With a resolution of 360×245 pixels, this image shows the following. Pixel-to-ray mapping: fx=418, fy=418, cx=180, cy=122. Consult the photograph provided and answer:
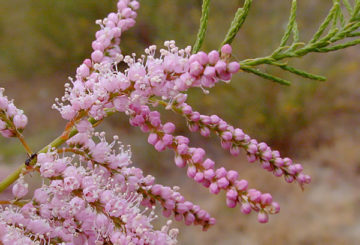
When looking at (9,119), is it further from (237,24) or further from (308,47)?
(308,47)

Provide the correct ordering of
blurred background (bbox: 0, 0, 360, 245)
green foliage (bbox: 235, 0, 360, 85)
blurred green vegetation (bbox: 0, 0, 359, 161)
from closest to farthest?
green foliage (bbox: 235, 0, 360, 85) → blurred background (bbox: 0, 0, 360, 245) → blurred green vegetation (bbox: 0, 0, 359, 161)

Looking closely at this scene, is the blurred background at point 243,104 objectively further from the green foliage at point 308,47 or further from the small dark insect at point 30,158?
the green foliage at point 308,47

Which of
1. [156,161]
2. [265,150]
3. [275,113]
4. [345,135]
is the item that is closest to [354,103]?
[345,135]

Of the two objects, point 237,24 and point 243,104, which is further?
point 243,104

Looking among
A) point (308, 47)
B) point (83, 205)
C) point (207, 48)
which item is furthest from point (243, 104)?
point (83, 205)

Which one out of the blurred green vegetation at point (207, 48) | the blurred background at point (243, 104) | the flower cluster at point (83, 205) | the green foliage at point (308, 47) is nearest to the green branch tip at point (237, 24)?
the green foliage at point (308, 47)

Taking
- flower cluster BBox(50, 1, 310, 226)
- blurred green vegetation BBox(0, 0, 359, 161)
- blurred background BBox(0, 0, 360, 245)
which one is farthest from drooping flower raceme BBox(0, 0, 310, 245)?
blurred green vegetation BBox(0, 0, 359, 161)

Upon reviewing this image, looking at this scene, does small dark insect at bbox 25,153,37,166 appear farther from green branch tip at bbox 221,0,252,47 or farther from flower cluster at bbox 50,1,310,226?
green branch tip at bbox 221,0,252,47
